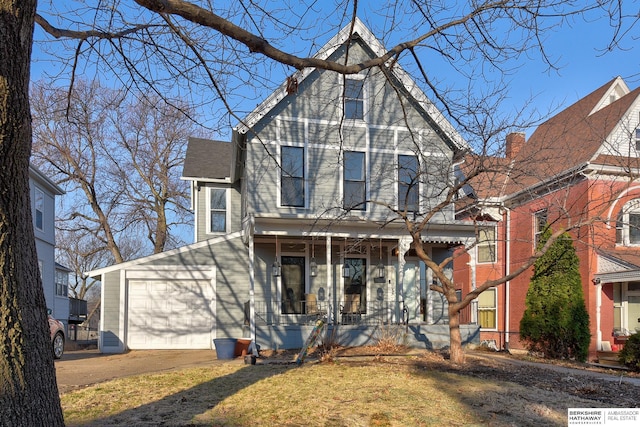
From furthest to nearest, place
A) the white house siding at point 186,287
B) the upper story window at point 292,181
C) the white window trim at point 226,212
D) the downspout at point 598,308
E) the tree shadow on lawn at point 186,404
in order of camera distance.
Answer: the white window trim at point 226,212 → the downspout at point 598,308 → the white house siding at point 186,287 → the upper story window at point 292,181 → the tree shadow on lawn at point 186,404

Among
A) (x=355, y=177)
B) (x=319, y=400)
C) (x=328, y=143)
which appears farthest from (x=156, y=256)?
(x=319, y=400)

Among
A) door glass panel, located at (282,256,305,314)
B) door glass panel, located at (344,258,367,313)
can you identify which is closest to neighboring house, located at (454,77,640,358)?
door glass panel, located at (344,258,367,313)

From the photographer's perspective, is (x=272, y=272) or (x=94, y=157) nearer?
(x=272, y=272)

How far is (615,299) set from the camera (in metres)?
16.1

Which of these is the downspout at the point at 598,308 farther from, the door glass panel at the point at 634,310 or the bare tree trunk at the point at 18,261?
the bare tree trunk at the point at 18,261

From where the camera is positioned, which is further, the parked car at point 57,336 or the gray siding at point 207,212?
the gray siding at point 207,212

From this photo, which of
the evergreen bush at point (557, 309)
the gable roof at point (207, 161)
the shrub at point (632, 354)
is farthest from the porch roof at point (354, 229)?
the shrub at point (632, 354)

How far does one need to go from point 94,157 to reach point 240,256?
39.7 ft

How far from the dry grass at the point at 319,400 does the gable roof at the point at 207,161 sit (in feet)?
30.9

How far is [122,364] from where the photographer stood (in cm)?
1128

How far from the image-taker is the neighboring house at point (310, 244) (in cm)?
1399

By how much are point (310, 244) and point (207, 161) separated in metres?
5.52

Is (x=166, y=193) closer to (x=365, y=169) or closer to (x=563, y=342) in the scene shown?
(x=365, y=169)

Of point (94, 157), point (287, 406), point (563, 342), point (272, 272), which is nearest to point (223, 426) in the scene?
point (287, 406)
